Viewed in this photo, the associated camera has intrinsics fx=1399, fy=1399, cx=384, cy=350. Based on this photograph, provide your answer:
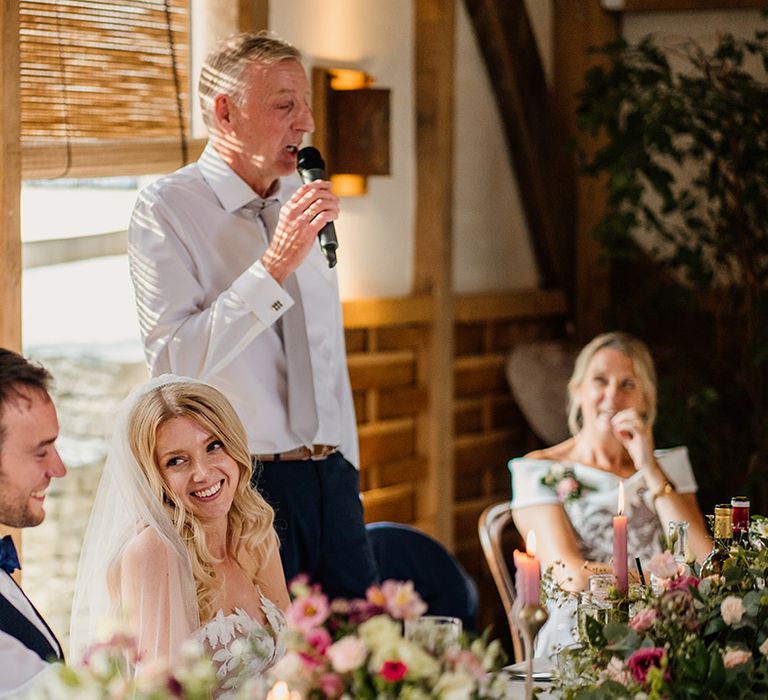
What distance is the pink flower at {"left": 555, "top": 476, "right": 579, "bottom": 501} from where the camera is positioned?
348 cm

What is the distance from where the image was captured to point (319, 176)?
2740 millimetres

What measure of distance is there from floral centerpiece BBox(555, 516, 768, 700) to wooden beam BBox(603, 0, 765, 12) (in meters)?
3.43

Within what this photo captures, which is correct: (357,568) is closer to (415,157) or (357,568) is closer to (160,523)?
(160,523)

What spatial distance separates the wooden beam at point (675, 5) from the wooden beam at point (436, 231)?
2.90ft

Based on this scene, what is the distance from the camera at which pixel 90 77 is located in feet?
11.0

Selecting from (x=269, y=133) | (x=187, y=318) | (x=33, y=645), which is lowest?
(x=33, y=645)

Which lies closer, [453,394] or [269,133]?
[269,133]

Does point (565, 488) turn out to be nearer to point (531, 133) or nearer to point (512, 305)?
point (512, 305)

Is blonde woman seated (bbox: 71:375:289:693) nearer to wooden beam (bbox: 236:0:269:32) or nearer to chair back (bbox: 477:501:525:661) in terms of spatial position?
chair back (bbox: 477:501:525:661)

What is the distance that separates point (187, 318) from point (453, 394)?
224cm

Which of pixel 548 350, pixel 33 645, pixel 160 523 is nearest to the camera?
pixel 33 645

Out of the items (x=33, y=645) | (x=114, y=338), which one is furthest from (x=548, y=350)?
(x=33, y=645)

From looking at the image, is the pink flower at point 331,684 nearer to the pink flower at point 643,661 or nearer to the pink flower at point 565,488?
the pink flower at point 643,661

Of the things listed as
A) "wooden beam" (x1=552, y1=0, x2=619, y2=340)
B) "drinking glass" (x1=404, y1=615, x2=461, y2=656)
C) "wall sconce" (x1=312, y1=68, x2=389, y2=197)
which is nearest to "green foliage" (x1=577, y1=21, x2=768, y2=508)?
"wooden beam" (x1=552, y1=0, x2=619, y2=340)
